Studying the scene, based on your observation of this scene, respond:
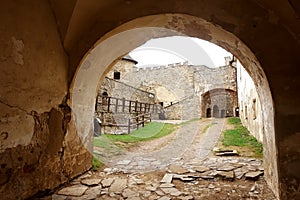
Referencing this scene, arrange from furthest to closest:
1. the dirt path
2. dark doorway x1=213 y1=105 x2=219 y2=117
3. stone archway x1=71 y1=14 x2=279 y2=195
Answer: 1. dark doorway x1=213 y1=105 x2=219 y2=117
2. the dirt path
3. stone archway x1=71 y1=14 x2=279 y2=195

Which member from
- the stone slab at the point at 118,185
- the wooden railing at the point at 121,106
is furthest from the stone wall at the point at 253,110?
the wooden railing at the point at 121,106

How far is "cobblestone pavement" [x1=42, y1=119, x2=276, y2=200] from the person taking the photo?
2807 millimetres

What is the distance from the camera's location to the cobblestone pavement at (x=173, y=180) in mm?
2807

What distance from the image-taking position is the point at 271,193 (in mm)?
2703

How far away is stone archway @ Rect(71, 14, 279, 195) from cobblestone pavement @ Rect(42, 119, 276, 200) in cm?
49

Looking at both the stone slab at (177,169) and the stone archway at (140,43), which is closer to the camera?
the stone archway at (140,43)

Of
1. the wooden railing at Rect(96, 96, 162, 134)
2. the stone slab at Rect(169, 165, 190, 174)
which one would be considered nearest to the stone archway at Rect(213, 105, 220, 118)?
the wooden railing at Rect(96, 96, 162, 134)

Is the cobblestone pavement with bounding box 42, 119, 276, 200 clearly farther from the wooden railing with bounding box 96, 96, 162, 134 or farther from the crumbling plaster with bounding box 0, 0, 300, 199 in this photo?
the wooden railing with bounding box 96, 96, 162, 134

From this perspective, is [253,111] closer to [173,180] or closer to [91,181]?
[173,180]

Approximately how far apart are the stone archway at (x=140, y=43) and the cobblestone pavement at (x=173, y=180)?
0.49 m

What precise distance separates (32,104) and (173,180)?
8.25ft

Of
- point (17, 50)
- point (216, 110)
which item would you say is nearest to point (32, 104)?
point (17, 50)

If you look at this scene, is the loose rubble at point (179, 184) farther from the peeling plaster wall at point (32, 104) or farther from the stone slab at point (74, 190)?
Result: the peeling plaster wall at point (32, 104)

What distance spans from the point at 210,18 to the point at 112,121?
32.6 feet
